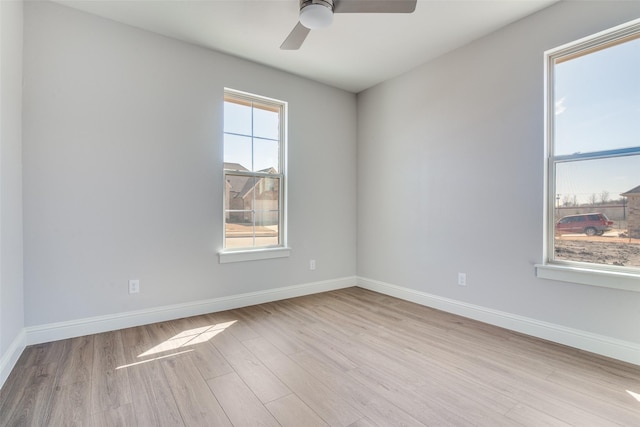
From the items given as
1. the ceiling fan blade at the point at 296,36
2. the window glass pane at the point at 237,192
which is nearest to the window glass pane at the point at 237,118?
the window glass pane at the point at 237,192

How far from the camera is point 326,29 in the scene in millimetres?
2674

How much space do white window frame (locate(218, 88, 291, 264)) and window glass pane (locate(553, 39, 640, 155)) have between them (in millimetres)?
2618

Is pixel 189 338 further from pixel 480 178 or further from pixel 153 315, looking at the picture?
pixel 480 178

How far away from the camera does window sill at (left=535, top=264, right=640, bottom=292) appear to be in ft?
6.70

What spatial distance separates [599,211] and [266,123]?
3161mm

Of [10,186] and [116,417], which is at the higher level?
[10,186]

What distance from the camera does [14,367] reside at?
6.40 ft

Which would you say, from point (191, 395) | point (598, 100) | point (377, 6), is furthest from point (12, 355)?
point (598, 100)

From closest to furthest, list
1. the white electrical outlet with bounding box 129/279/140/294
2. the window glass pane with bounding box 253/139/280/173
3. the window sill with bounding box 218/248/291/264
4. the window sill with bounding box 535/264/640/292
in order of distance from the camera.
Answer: the window sill with bounding box 535/264/640/292 < the white electrical outlet with bounding box 129/279/140/294 < the window sill with bounding box 218/248/291/264 < the window glass pane with bounding box 253/139/280/173

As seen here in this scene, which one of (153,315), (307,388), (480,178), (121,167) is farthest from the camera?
(480,178)

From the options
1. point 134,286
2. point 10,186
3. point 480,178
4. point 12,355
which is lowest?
point 12,355

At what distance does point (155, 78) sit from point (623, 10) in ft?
12.0

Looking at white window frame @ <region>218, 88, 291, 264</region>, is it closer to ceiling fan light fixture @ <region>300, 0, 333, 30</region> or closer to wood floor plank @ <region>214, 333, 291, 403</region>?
wood floor plank @ <region>214, 333, 291, 403</region>

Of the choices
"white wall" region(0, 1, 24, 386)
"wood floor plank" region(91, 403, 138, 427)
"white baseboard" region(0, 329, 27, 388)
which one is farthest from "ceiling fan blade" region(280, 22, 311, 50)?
"white baseboard" region(0, 329, 27, 388)
